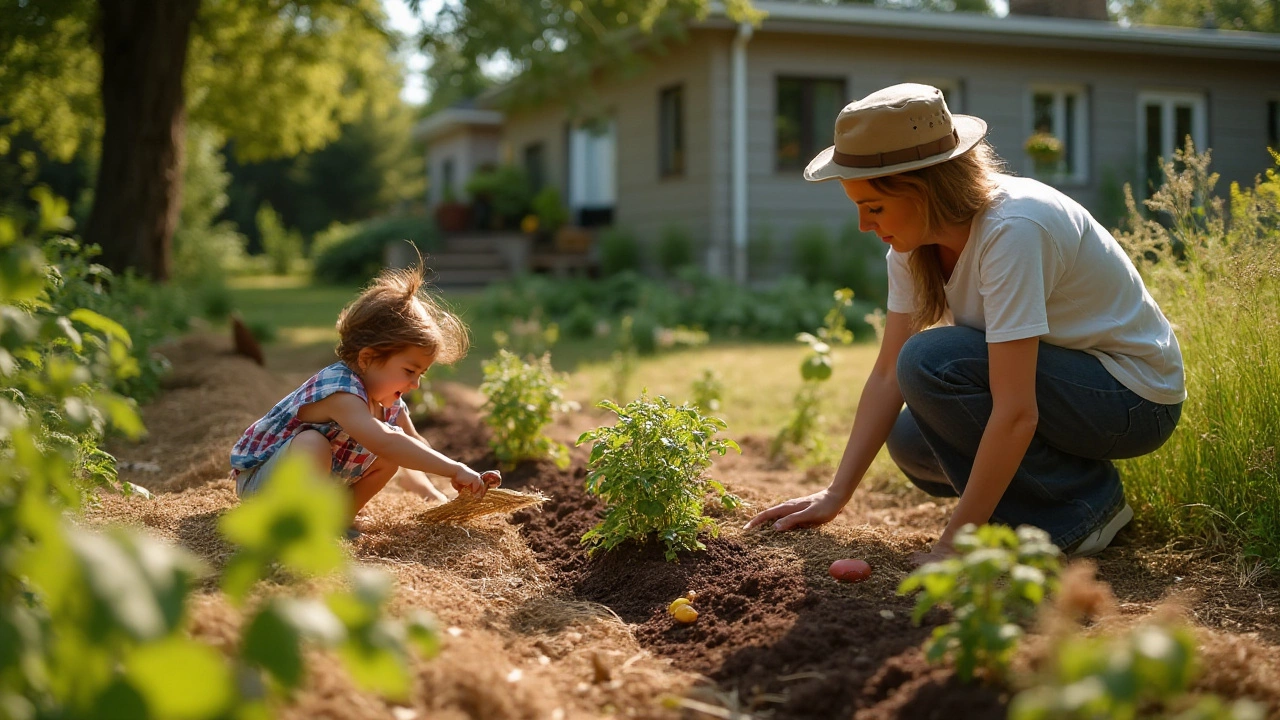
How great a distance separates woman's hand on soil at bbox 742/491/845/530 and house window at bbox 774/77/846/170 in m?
10.4

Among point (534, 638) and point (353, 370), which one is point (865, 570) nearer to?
point (534, 638)

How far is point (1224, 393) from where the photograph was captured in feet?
10.6

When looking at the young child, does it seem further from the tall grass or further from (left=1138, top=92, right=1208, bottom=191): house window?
(left=1138, top=92, right=1208, bottom=191): house window

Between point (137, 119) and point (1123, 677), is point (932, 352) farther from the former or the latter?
point (137, 119)

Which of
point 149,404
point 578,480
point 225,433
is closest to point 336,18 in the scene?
point 149,404

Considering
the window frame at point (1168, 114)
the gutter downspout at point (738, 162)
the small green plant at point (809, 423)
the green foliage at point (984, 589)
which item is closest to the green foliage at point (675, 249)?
the gutter downspout at point (738, 162)

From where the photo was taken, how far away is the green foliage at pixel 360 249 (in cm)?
1886

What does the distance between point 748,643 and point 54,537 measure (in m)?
1.63

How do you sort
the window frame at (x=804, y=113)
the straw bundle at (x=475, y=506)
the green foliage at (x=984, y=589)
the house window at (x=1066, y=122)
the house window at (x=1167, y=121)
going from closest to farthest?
the green foliage at (x=984, y=589)
the straw bundle at (x=475, y=506)
the window frame at (x=804, y=113)
the house window at (x=1066, y=122)
the house window at (x=1167, y=121)

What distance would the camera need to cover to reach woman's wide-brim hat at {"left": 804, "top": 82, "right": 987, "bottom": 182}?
2756 mm

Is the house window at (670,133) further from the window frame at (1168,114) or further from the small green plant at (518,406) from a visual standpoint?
the small green plant at (518,406)

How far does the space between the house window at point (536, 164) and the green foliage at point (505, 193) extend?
0.34 m

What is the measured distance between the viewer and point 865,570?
2830mm

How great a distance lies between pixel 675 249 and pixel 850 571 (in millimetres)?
10545
